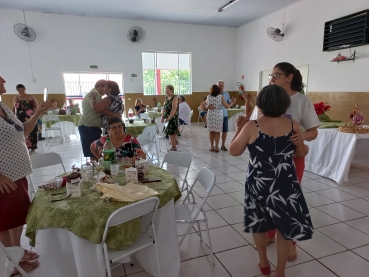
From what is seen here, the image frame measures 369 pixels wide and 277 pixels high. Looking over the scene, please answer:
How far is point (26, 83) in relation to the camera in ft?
24.8

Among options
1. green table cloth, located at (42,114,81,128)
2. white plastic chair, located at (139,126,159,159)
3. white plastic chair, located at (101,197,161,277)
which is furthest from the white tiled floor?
green table cloth, located at (42,114,81,128)

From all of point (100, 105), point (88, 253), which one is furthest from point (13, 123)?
point (100, 105)

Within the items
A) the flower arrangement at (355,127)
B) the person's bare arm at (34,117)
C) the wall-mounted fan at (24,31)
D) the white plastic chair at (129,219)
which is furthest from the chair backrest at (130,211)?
the wall-mounted fan at (24,31)

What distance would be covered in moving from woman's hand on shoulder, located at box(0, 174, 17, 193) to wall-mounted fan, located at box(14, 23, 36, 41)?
7501 mm

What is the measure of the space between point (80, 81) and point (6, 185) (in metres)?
7.95

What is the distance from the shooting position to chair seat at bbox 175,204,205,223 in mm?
1885

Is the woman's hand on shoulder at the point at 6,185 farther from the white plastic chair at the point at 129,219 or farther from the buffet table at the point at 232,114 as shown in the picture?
the buffet table at the point at 232,114

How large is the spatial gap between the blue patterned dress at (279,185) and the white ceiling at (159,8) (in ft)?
21.5

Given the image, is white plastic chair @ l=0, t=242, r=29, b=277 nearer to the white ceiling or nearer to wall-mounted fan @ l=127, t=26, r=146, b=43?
the white ceiling

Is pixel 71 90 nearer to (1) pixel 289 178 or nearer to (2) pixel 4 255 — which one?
(2) pixel 4 255

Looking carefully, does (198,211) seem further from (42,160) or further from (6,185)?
(42,160)

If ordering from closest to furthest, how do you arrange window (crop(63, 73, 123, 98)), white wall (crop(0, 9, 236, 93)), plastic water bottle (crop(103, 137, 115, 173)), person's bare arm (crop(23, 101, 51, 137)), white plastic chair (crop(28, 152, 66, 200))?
person's bare arm (crop(23, 101, 51, 137)) → plastic water bottle (crop(103, 137, 115, 173)) → white plastic chair (crop(28, 152, 66, 200)) → white wall (crop(0, 9, 236, 93)) → window (crop(63, 73, 123, 98))

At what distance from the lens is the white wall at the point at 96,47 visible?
735 centimetres

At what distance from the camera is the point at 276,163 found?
148 cm
